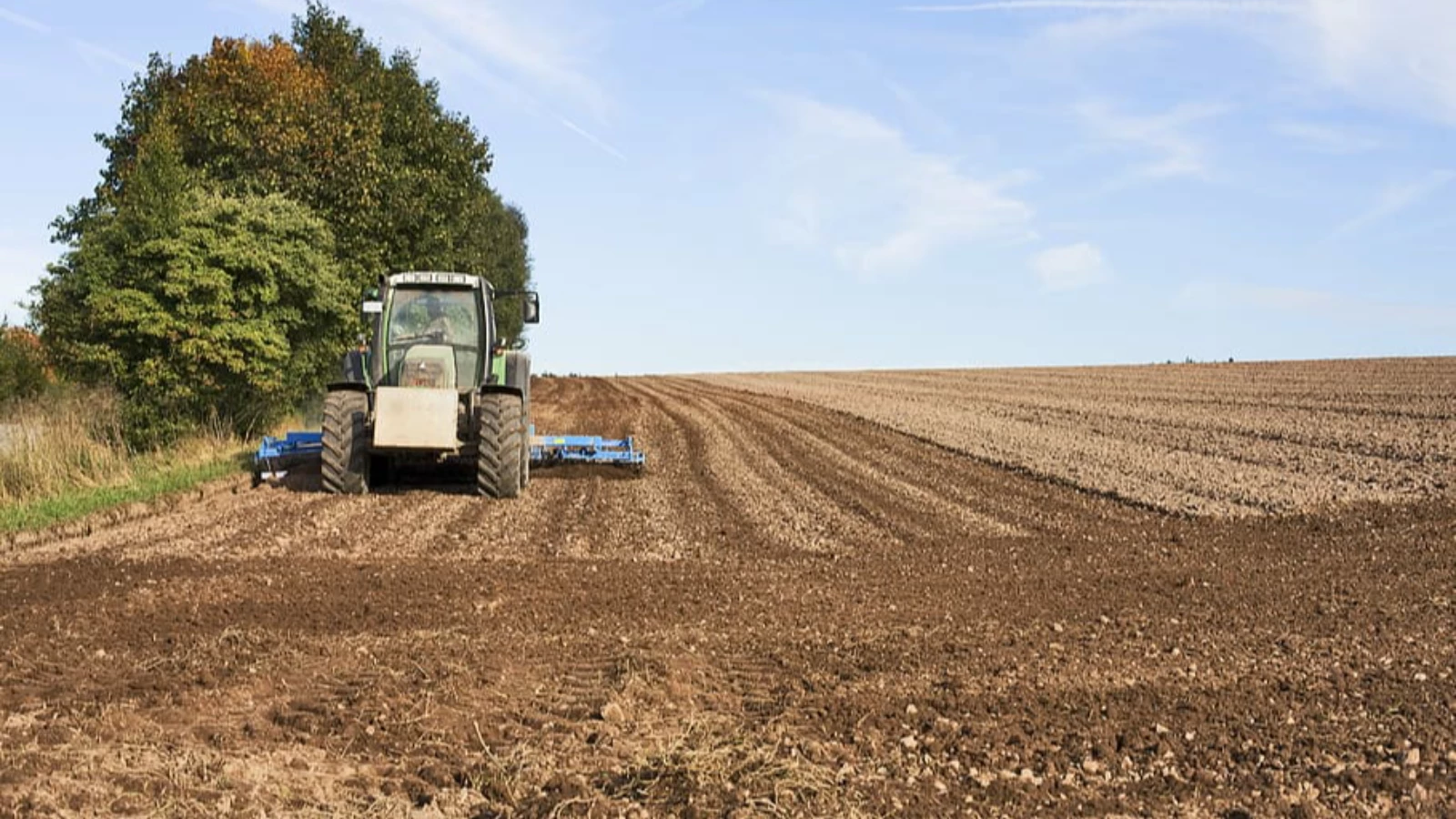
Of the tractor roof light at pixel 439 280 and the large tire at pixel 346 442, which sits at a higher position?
the tractor roof light at pixel 439 280

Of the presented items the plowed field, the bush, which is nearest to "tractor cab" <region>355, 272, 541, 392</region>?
the plowed field

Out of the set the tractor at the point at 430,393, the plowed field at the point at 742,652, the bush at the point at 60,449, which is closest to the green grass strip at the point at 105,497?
the bush at the point at 60,449

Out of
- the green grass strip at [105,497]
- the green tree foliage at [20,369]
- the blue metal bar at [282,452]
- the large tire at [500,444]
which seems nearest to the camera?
the green grass strip at [105,497]

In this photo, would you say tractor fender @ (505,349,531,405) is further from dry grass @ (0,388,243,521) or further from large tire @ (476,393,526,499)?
Result: dry grass @ (0,388,243,521)

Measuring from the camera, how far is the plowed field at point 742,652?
16.7ft

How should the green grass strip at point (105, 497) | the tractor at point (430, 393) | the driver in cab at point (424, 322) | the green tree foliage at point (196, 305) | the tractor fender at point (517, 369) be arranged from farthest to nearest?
1. the green tree foliage at point (196, 305)
2. the tractor fender at point (517, 369)
3. the driver in cab at point (424, 322)
4. the tractor at point (430, 393)
5. the green grass strip at point (105, 497)

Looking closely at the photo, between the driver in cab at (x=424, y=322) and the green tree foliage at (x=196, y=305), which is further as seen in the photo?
the green tree foliage at (x=196, y=305)

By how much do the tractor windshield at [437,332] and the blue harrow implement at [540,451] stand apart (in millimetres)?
1781

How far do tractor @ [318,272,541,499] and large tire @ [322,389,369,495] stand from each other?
0.01 meters

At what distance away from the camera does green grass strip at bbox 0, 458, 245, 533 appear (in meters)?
13.7

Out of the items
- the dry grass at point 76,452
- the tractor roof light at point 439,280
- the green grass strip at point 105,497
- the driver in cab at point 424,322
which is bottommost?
the green grass strip at point 105,497

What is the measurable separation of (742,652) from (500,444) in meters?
7.65

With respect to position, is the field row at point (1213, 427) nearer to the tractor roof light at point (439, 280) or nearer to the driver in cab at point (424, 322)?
the tractor roof light at point (439, 280)

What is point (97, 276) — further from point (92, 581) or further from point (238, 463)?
point (92, 581)
